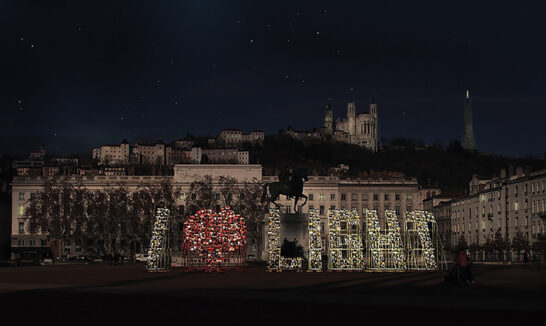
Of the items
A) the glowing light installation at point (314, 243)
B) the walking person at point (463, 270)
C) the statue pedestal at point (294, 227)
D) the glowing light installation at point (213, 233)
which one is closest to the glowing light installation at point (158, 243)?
the glowing light installation at point (213, 233)

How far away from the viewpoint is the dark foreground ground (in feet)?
63.1

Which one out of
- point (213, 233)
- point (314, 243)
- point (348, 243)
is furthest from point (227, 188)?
point (314, 243)

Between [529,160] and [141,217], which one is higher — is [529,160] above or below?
above

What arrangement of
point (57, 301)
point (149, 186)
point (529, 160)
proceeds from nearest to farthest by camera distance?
1. point (57, 301)
2. point (149, 186)
3. point (529, 160)

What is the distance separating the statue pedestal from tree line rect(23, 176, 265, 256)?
211 ft

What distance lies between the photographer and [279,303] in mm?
23359

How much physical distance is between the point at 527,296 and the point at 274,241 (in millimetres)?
20647

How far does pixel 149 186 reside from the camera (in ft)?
423

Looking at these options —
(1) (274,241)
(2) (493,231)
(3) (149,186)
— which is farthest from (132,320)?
(3) (149,186)

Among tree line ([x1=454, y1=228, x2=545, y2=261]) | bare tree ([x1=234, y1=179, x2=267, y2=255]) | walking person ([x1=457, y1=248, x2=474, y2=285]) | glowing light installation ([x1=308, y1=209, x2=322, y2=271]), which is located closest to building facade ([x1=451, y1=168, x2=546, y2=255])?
tree line ([x1=454, y1=228, x2=545, y2=261])

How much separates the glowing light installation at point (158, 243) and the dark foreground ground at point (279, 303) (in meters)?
13.1

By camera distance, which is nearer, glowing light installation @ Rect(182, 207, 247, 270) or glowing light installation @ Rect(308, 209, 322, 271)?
glowing light installation @ Rect(308, 209, 322, 271)

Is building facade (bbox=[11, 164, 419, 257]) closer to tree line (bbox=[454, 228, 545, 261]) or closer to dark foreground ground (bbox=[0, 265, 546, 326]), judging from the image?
tree line (bbox=[454, 228, 545, 261])

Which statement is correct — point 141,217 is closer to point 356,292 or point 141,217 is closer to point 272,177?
point 272,177
